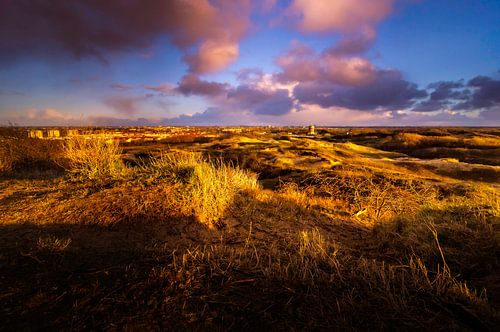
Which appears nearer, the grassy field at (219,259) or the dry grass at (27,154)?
the grassy field at (219,259)

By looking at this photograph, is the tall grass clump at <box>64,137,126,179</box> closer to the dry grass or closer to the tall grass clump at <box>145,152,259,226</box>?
the tall grass clump at <box>145,152,259,226</box>

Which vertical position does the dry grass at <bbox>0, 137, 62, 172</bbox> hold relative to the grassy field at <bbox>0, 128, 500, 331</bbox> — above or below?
above

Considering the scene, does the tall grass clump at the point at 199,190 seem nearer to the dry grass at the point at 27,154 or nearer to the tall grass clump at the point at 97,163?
the tall grass clump at the point at 97,163

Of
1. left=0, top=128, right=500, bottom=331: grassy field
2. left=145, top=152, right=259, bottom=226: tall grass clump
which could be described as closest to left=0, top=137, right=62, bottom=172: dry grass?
left=0, top=128, right=500, bottom=331: grassy field

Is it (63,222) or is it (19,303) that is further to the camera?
(63,222)

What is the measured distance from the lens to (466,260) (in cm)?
348

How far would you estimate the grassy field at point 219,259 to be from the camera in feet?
7.74

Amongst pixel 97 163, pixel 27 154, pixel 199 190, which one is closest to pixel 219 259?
pixel 199 190

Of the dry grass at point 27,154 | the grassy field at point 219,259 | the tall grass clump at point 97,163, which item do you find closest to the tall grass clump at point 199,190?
the grassy field at point 219,259

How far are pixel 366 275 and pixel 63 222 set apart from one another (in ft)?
15.7

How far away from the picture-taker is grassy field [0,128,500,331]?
2359 mm

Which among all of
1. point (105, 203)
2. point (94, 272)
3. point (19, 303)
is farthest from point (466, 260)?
point (105, 203)

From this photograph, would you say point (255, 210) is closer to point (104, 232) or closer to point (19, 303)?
point (104, 232)

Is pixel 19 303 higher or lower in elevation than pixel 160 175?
lower
